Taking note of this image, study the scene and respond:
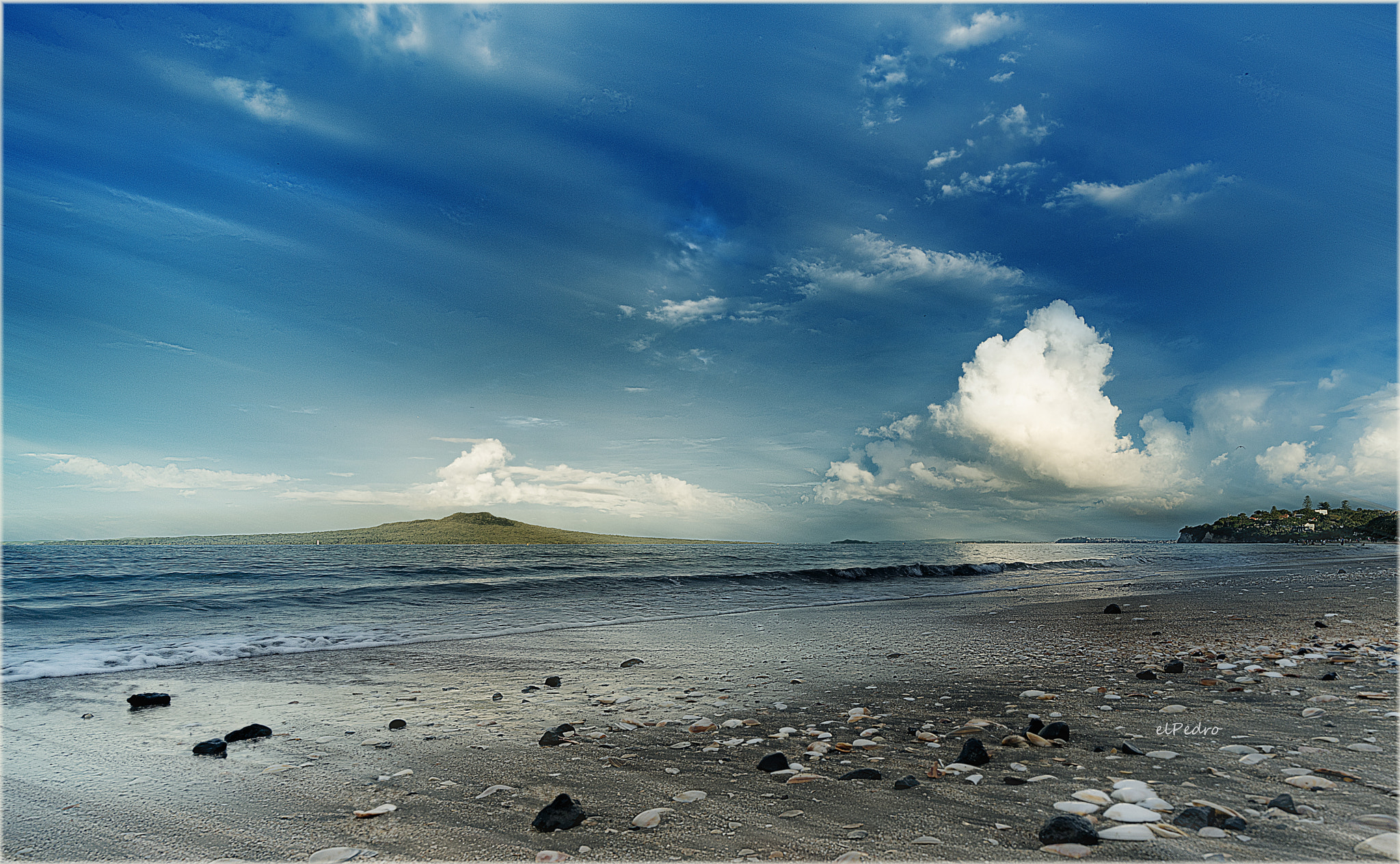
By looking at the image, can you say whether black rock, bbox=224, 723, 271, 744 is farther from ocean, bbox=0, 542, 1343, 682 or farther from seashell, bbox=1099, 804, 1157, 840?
seashell, bbox=1099, 804, 1157, 840

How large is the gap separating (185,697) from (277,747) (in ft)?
12.8

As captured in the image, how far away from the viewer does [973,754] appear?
4.32 meters

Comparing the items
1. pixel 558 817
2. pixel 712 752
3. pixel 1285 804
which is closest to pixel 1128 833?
pixel 1285 804

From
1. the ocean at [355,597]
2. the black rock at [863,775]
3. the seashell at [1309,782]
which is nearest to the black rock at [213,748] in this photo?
the black rock at [863,775]

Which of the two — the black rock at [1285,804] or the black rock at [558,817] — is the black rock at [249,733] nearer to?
the black rock at [558,817]

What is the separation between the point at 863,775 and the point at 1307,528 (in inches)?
8543

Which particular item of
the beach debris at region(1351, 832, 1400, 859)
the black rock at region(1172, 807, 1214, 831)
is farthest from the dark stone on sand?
the beach debris at region(1351, 832, 1400, 859)

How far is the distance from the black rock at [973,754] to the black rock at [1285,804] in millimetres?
1518

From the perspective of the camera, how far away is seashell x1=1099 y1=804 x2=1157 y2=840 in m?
3.02

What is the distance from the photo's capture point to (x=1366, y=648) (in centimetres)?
843

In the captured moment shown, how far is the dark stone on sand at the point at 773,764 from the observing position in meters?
4.47

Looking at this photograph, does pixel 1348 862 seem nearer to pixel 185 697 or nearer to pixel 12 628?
pixel 185 697

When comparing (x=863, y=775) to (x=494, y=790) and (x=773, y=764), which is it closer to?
(x=773, y=764)

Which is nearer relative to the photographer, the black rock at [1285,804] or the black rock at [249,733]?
the black rock at [1285,804]
